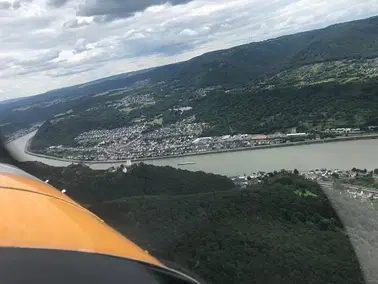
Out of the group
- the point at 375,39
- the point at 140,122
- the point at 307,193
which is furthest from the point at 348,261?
the point at 375,39

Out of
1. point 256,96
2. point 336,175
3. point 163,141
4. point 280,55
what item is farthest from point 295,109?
point 280,55

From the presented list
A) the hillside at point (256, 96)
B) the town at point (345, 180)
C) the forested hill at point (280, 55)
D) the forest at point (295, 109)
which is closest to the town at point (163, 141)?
the hillside at point (256, 96)

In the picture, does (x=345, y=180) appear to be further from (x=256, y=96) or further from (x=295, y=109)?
(x=256, y=96)

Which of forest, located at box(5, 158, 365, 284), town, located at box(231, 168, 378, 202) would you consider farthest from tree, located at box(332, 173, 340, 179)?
forest, located at box(5, 158, 365, 284)

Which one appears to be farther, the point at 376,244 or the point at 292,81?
the point at 292,81

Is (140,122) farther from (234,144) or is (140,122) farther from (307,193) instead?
(307,193)

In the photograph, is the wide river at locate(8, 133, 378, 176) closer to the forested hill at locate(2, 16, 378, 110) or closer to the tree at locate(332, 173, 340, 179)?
the tree at locate(332, 173, 340, 179)
